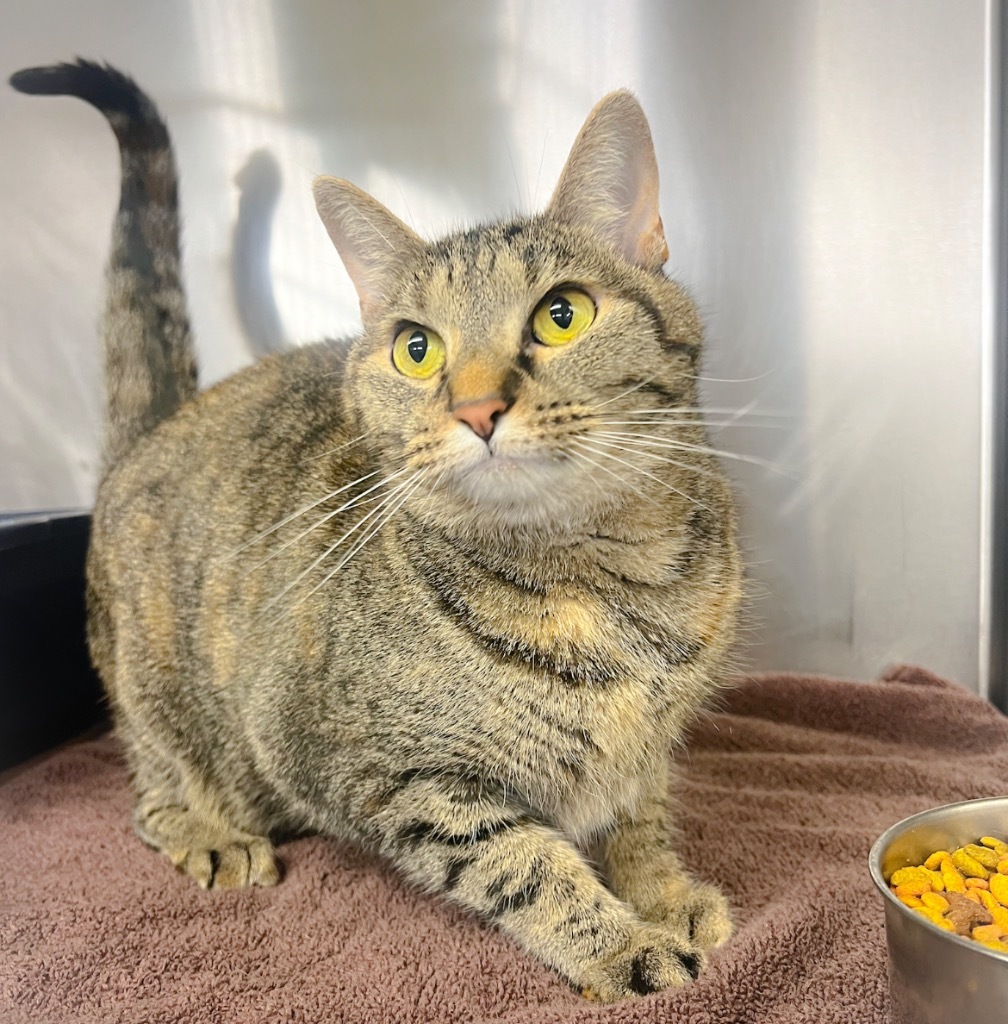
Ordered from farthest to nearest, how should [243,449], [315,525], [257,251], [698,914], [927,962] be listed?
[257,251] < [243,449] < [315,525] < [698,914] < [927,962]

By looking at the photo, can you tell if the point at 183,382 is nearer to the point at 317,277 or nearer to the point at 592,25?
the point at 317,277

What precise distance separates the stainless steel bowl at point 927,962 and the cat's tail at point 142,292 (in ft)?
4.85

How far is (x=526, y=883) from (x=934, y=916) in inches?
17.2

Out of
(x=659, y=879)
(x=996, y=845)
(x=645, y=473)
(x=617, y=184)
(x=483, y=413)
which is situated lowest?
(x=659, y=879)

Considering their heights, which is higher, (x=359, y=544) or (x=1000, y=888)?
(x=359, y=544)

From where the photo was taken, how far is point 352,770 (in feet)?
3.61

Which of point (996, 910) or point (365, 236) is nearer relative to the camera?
point (996, 910)

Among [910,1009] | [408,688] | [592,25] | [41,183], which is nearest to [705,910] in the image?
[910,1009]

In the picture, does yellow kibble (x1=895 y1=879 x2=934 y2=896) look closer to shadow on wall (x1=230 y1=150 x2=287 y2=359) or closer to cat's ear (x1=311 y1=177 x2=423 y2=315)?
cat's ear (x1=311 y1=177 x2=423 y2=315)

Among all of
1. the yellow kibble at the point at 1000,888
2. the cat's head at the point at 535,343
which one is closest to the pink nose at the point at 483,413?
the cat's head at the point at 535,343

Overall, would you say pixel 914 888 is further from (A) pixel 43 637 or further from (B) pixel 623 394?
(A) pixel 43 637

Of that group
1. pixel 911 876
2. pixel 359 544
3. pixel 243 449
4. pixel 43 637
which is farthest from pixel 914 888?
pixel 43 637

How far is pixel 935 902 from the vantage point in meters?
0.84

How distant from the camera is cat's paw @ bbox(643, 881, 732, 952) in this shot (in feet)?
3.41
